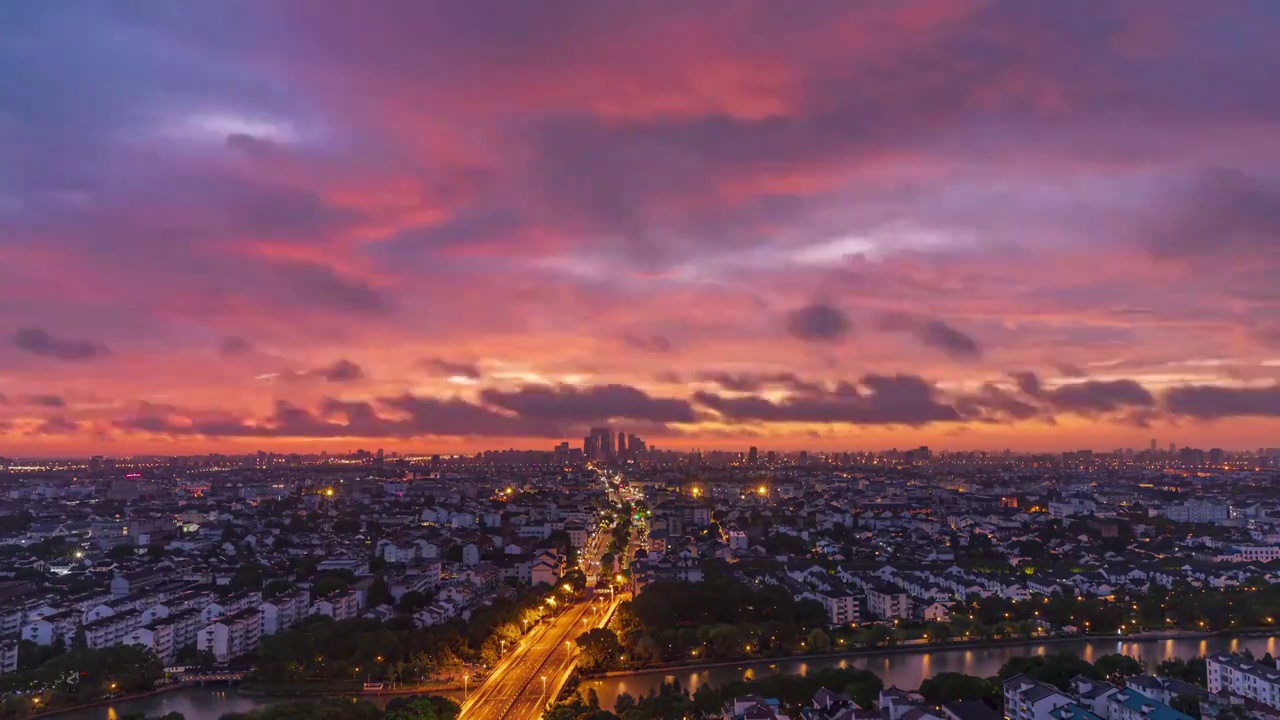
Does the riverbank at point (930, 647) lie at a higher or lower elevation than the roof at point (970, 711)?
lower

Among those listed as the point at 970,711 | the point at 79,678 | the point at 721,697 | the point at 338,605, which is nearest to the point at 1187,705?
the point at 970,711

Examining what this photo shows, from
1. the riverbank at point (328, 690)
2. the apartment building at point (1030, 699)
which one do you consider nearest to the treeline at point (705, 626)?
the riverbank at point (328, 690)

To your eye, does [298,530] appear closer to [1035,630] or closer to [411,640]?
[411,640]

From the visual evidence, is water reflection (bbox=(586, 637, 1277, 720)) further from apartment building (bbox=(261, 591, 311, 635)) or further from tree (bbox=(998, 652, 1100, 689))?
apartment building (bbox=(261, 591, 311, 635))

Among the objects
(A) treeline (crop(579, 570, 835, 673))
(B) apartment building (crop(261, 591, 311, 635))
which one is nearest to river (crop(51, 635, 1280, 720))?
(A) treeline (crop(579, 570, 835, 673))

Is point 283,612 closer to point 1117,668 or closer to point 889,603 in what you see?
point 889,603

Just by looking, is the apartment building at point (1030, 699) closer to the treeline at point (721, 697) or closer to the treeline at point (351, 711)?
the treeline at point (721, 697)
